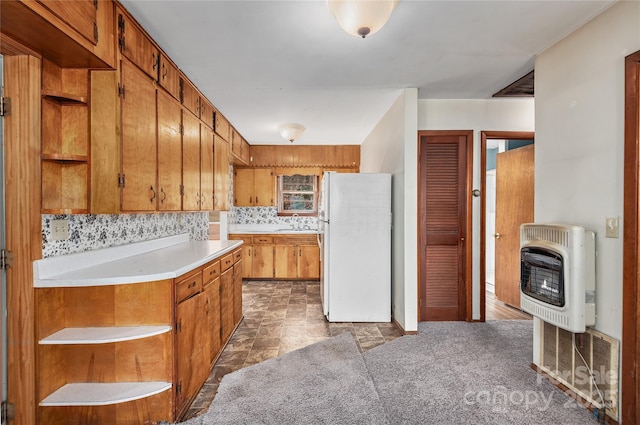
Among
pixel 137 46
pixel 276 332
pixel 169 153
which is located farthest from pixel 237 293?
pixel 137 46

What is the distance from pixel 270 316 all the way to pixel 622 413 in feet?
10.0

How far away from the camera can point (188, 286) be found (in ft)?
6.71

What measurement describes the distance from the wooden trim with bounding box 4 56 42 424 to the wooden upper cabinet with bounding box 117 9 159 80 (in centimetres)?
47

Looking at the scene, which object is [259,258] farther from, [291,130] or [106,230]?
[106,230]

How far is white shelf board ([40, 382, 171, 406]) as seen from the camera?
1.64 metres

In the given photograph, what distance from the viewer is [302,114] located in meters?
3.98

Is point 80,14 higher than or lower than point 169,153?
higher

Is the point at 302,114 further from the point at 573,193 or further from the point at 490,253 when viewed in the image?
the point at 490,253

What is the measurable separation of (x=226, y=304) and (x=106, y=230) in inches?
47.0

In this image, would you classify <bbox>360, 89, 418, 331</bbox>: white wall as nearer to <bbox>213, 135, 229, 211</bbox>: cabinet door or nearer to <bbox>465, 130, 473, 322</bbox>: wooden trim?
<bbox>465, 130, 473, 322</bbox>: wooden trim

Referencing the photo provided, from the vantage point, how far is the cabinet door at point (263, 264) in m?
5.54

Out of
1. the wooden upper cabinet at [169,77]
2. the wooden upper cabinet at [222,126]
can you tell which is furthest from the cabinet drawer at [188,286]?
the wooden upper cabinet at [222,126]

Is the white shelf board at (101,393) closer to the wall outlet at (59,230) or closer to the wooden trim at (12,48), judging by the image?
the wall outlet at (59,230)

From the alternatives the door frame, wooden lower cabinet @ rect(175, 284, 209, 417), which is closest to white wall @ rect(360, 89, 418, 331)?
the door frame
